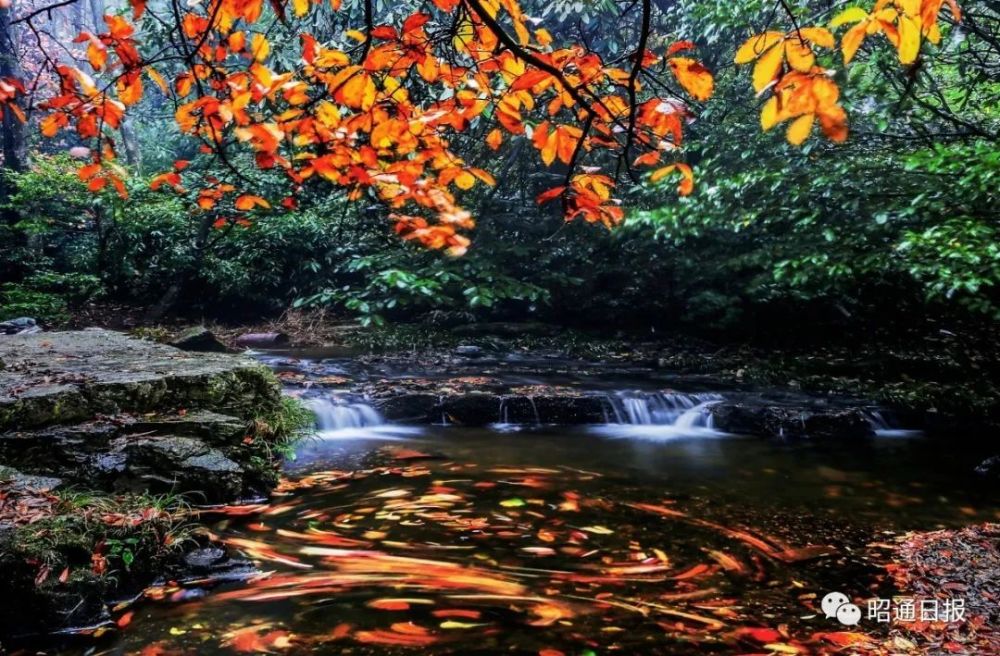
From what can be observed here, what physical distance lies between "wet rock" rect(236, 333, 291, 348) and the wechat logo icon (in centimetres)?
1009

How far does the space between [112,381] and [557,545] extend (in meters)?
Answer: 3.18

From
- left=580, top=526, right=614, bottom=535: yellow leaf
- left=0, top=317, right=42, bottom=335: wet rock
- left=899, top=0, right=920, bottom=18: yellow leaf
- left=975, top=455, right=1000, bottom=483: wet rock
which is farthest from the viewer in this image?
left=0, top=317, right=42, bottom=335: wet rock

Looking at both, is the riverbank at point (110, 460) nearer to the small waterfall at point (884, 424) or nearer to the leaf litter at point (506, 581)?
the leaf litter at point (506, 581)

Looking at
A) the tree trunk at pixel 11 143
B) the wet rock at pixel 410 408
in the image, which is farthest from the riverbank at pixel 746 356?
the tree trunk at pixel 11 143

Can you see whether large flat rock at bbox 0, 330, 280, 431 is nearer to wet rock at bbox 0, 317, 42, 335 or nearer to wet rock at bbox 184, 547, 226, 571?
wet rock at bbox 184, 547, 226, 571

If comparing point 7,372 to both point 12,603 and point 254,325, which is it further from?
point 254,325

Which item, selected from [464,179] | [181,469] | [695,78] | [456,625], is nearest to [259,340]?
[181,469]

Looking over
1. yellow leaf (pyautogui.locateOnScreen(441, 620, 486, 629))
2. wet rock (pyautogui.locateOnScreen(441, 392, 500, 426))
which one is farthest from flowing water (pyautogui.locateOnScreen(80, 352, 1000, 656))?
wet rock (pyautogui.locateOnScreen(441, 392, 500, 426))

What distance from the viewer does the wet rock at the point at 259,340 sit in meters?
11.2

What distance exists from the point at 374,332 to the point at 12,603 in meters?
9.87

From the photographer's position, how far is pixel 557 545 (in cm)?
345

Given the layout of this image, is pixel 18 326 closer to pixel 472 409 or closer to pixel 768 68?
pixel 472 409

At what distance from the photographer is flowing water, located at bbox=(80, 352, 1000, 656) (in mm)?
2512

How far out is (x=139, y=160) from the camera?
16.1 meters
